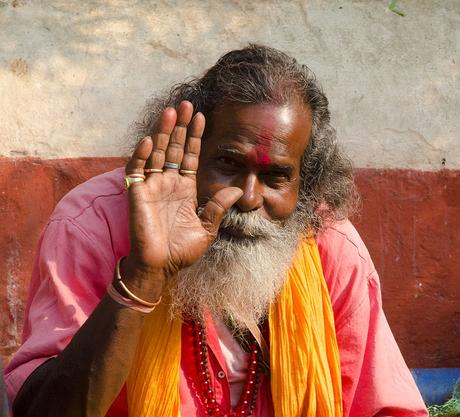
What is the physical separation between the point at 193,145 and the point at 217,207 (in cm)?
20

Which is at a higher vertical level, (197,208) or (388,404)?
(197,208)

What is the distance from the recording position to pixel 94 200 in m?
3.14

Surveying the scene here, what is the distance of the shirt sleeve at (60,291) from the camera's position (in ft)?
9.36

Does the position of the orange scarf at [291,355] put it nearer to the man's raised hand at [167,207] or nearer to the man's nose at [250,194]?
the man's nose at [250,194]

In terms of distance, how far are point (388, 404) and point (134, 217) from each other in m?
1.26

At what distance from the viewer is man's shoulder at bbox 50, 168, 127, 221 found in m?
3.09

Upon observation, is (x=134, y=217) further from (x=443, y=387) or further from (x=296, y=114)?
(x=443, y=387)

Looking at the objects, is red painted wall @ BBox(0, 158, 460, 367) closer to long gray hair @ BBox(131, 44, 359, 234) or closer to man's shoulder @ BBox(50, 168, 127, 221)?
long gray hair @ BBox(131, 44, 359, 234)

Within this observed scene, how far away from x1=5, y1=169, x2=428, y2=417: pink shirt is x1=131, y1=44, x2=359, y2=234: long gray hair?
0.11 meters

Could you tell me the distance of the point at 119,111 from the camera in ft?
15.9

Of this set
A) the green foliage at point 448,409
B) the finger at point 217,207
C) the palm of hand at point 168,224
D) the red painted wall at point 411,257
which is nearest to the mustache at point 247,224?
the finger at point 217,207

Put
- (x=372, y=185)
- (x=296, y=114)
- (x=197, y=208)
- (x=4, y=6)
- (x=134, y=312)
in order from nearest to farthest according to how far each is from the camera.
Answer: (x=134, y=312), (x=197, y=208), (x=296, y=114), (x=4, y=6), (x=372, y=185)

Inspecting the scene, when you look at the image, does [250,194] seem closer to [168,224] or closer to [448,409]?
[168,224]

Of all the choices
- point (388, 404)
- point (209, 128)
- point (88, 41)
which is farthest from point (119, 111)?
point (388, 404)
